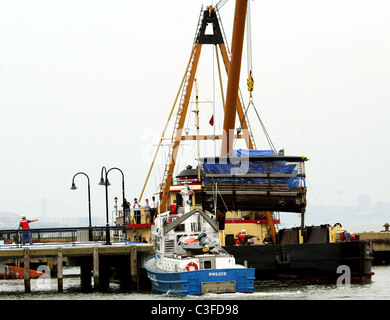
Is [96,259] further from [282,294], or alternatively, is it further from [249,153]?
[282,294]

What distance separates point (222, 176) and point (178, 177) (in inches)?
478

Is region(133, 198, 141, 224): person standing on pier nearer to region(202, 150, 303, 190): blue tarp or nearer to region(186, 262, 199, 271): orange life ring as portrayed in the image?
region(202, 150, 303, 190): blue tarp

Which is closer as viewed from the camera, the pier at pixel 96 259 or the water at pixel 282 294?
the water at pixel 282 294

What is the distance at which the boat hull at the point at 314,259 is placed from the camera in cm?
3844

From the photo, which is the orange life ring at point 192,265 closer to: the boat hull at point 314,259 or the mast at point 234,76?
the boat hull at point 314,259

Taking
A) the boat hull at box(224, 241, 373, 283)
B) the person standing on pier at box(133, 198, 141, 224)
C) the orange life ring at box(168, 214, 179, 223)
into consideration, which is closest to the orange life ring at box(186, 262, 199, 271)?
the orange life ring at box(168, 214, 179, 223)

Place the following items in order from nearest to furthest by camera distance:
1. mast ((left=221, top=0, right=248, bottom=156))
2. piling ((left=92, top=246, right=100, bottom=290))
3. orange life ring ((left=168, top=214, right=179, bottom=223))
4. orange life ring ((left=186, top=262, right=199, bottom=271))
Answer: orange life ring ((left=186, top=262, right=199, bottom=271))
orange life ring ((left=168, top=214, right=179, bottom=223))
piling ((left=92, top=246, right=100, bottom=290))
mast ((left=221, top=0, right=248, bottom=156))

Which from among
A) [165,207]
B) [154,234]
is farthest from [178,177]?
[154,234]

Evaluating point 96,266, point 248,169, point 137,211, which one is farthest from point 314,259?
point 137,211

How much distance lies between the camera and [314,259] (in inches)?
1519

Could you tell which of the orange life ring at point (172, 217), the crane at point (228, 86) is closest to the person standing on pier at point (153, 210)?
the crane at point (228, 86)

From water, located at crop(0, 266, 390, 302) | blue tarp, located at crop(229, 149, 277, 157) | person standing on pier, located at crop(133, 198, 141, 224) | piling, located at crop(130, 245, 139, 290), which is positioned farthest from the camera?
person standing on pier, located at crop(133, 198, 141, 224)

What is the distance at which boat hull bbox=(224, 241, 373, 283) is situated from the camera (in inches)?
1513
